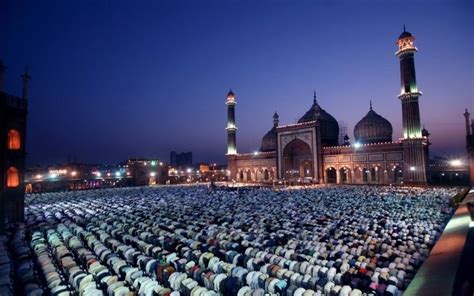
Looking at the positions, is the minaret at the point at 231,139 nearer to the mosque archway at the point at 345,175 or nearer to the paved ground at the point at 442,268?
the mosque archway at the point at 345,175

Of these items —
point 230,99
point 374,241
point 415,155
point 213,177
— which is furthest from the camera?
point 213,177

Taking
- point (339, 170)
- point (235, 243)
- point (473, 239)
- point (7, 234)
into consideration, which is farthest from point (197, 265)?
point (339, 170)

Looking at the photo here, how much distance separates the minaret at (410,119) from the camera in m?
32.1

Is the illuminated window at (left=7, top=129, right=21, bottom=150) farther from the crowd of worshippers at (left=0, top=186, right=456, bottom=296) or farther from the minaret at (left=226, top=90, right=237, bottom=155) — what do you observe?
the minaret at (left=226, top=90, right=237, bottom=155)

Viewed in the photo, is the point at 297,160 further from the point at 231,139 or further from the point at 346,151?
the point at 231,139

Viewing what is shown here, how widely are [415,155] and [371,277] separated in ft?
101

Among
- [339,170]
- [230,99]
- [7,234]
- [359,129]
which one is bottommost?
[7,234]

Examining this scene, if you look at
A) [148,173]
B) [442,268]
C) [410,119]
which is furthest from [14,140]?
[148,173]

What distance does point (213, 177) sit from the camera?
71.4 metres

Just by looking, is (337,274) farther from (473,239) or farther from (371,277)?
(473,239)

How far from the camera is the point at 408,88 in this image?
3409 centimetres

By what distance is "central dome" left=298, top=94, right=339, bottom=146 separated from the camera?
4581 centimetres

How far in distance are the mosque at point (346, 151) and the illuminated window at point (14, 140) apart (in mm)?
37002

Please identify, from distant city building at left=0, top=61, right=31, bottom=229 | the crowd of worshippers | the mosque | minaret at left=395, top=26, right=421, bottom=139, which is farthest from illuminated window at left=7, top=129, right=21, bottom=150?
minaret at left=395, top=26, right=421, bottom=139
